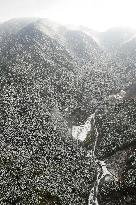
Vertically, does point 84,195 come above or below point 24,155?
below

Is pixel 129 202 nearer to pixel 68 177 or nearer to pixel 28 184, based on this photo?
pixel 68 177

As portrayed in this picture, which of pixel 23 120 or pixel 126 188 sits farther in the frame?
pixel 23 120

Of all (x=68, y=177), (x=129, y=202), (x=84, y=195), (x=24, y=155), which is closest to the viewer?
(x=129, y=202)

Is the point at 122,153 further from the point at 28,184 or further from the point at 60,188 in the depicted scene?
the point at 28,184

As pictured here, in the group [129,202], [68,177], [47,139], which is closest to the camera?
[129,202]

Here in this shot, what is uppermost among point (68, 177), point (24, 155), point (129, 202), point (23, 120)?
point (23, 120)

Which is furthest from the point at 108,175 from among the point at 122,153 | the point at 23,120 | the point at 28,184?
the point at 23,120

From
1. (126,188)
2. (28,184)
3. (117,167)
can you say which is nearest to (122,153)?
(117,167)

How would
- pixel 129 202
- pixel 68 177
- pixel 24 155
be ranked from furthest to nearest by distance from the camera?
pixel 24 155 → pixel 68 177 → pixel 129 202

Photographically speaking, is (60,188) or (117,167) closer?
(60,188)

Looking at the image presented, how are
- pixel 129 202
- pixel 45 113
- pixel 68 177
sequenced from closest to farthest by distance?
1. pixel 129 202
2. pixel 68 177
3. pixel 45 113
